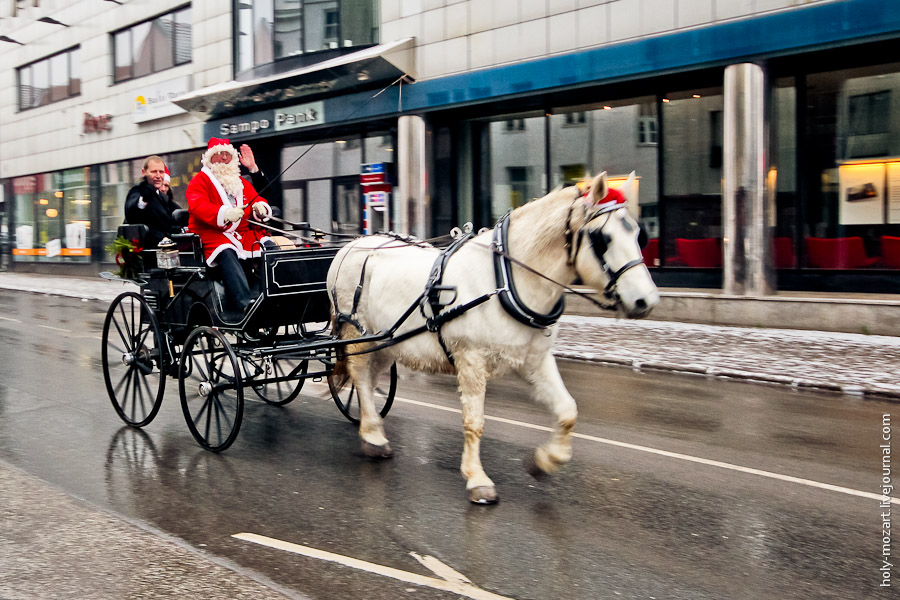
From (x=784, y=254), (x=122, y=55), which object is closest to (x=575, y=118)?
(x=784, y=254)

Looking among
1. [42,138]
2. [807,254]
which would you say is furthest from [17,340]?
[42,138]

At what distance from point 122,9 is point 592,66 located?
21788 millimetres

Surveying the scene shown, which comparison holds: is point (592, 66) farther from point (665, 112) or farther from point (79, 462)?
point (79, 462)

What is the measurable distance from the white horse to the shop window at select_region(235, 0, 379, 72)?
17474 millimetres

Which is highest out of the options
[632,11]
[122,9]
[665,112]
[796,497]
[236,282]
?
[122,9]

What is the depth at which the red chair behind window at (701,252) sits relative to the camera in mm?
16281

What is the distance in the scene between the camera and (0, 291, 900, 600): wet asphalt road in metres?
4.08

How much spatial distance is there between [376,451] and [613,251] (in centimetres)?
243

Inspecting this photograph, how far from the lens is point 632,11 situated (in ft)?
51.9

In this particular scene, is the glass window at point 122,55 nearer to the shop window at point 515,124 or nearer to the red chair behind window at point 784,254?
the shop window at point 515,124

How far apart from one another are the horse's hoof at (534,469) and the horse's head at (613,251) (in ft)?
3.95

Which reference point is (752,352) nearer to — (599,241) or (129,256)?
(599,241)

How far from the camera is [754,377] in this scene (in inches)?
385

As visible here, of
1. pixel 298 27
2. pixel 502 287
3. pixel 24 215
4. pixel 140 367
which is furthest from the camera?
pixel 24 215
